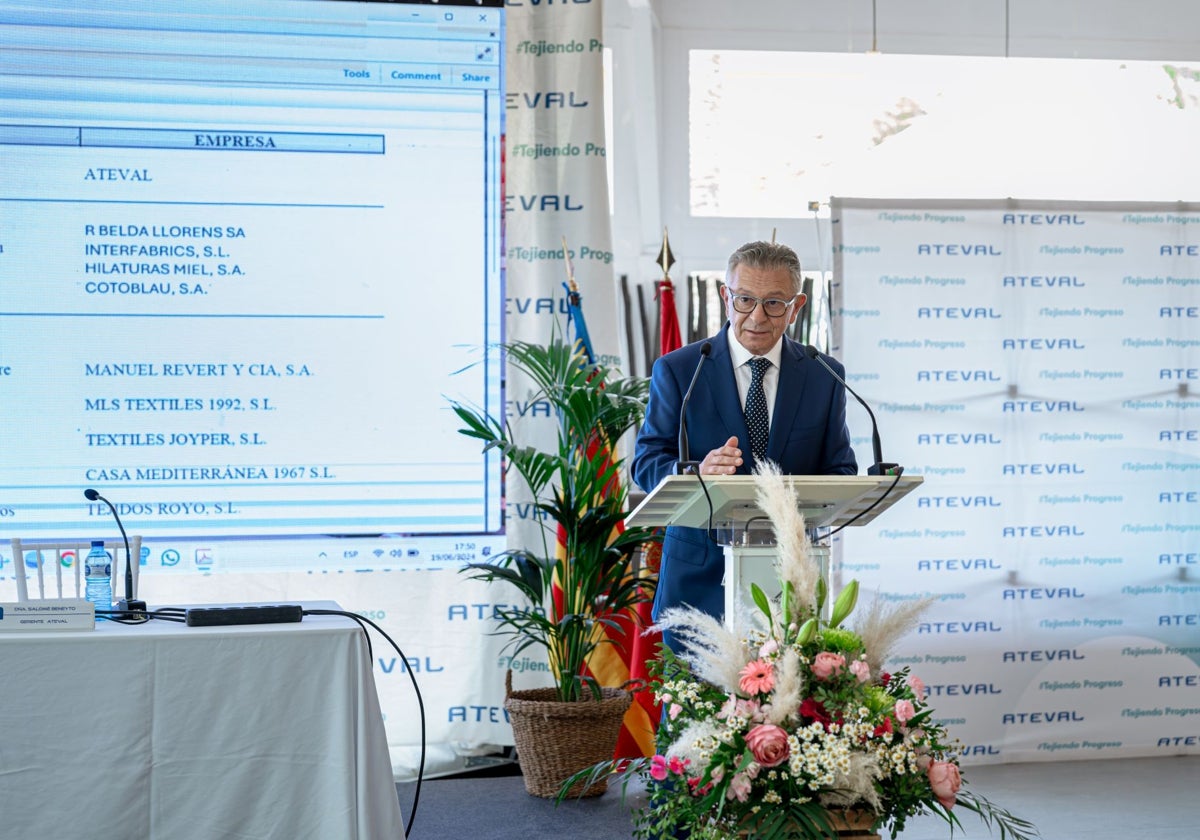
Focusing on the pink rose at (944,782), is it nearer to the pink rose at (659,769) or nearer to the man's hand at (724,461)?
the pink rose at (659,769)

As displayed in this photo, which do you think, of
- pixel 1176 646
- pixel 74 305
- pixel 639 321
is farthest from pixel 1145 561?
pixel 74 305

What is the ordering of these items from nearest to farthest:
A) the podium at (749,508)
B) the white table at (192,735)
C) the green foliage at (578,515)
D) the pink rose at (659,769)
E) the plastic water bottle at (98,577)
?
the pink rose at (659,769)
the podium at (749,508)
the white table at (192,735)
the plastic water bottle at (98,577)
the green foliage at (578,515)

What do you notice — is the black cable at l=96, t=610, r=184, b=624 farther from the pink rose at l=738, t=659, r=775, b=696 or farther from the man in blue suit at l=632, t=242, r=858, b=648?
the pink rose at l=738, t=659, r=775, b=696

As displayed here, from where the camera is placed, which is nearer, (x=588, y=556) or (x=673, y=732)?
(x=673, y=732)

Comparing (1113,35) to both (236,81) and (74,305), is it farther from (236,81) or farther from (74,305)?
(74,305)

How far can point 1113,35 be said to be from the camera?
569 cm

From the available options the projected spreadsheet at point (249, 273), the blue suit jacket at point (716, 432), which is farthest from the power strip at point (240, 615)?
the projected spreadsheet at point (249, 273)

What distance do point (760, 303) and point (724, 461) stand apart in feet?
2.03

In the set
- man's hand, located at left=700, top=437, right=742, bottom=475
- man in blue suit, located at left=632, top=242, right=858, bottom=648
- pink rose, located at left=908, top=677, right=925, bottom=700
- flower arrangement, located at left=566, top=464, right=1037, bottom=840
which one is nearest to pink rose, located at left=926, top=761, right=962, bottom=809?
flower arrangement, located at left=566, top=464, right=1037, bottom=840

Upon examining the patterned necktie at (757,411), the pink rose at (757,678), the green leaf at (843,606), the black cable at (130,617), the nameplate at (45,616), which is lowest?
Answer: the black cable at (130,617)

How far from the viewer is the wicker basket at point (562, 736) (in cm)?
427

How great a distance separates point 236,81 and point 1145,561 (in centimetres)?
416

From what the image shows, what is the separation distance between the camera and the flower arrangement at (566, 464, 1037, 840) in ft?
5.57

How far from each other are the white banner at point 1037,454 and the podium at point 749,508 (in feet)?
8.61
